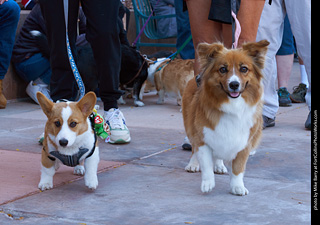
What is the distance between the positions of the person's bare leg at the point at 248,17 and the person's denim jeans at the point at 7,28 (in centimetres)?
365

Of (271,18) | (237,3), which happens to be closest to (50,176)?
(237,3)

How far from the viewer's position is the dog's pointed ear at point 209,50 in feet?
11.6

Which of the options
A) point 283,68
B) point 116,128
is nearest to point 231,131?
point 116,128

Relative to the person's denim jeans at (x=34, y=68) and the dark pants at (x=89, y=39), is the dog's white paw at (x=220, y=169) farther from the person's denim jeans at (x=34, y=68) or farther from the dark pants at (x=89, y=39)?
the person's denim jeans at (x=34, y=68)

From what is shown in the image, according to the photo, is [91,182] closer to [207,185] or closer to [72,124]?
[72,124]

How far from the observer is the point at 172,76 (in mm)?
7855

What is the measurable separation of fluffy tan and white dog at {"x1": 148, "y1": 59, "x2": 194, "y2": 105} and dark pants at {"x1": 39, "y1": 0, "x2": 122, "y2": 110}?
2.74 meters

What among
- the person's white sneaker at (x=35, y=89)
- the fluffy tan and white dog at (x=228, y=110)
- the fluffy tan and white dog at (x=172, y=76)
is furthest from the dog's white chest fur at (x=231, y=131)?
the person's white sneaker at (x=35, y=89)

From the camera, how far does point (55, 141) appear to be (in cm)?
346

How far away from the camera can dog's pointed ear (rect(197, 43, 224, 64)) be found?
353 centimetres

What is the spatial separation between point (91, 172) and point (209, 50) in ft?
3.72

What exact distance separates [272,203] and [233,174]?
0.36m

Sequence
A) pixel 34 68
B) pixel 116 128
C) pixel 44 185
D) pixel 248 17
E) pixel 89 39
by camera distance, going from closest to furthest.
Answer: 1. pixel 44 185
2. pixel 248 17
3. pixel 89 39
4. pixel 116 128
5. pixel 34 68

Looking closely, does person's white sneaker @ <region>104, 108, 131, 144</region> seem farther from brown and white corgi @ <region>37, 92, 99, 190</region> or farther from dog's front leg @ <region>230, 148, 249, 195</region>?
dog's front leg @ <region>230, 148, 249, 195</region>
